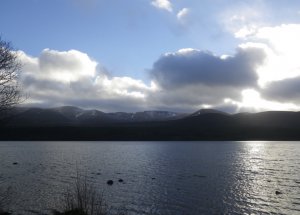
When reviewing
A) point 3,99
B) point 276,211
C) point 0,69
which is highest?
point 0,69

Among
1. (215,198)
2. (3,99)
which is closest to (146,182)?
(215,198)

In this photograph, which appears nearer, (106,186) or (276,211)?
(276,211)

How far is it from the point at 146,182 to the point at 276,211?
75.9 feet

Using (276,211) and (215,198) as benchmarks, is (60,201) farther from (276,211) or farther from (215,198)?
(276,211)

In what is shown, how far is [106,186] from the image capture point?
171ft

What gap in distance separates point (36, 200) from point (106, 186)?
12.1 metres

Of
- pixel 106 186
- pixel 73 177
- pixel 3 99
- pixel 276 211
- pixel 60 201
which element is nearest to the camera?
pixel 3 99

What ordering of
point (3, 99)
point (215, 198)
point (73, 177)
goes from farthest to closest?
point (73, 177)
point (215, 198)
point (3, 99)

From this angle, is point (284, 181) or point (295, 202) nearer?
point (295, 202)

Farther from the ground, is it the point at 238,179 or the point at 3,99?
the point at 3,99

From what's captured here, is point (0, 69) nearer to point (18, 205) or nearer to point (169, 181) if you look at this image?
point (18, 205)

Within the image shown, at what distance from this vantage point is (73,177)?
61031 millimetres

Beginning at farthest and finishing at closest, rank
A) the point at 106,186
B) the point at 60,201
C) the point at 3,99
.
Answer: the point at 106,186 → the point at 60,201 → the point at 3,99

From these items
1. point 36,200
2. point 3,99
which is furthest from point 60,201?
point 3,99
